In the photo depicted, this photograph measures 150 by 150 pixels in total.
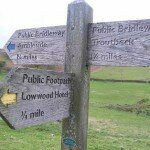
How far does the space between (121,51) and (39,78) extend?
2.81 ft

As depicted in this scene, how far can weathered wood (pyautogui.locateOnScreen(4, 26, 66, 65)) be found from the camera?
4094 mm

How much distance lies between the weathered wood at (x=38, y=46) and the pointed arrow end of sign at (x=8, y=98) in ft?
3.69

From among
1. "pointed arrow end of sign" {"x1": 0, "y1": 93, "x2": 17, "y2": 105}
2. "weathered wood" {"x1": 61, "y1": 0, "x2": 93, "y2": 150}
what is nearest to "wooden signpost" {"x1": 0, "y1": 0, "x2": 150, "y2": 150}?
"weathered wood" {"x1": 61, "y1": 0, "x2": 93, "y2": 150}

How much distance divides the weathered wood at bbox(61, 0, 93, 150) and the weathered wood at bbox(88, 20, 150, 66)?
0.09 meters

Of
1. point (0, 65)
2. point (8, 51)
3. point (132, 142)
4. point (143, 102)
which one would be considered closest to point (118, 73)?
point (0, 65)

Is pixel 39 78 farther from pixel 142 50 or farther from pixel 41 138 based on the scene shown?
pixel 41 138

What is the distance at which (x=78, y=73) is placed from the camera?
12.5ft

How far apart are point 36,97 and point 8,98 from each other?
0.38 m

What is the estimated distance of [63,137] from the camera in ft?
12.7

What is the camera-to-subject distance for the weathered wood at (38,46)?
13.4ft

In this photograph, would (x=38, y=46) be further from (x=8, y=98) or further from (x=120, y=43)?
(x=8, y=98)

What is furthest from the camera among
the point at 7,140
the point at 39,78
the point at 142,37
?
the point at 7,140

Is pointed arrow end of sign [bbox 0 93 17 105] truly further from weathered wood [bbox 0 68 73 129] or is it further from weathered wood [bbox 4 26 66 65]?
weathered wood [bbox 4 26 66 65]

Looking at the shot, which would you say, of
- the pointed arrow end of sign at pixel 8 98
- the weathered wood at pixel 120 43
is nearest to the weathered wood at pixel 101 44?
the weathered wood at pixel 120 43
